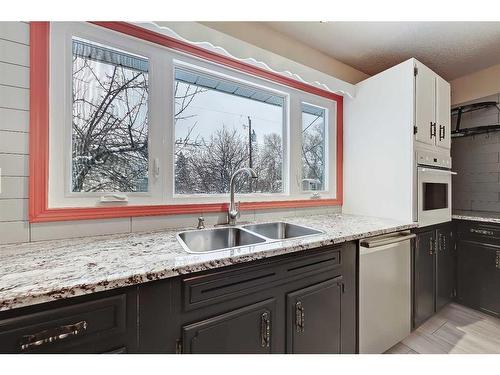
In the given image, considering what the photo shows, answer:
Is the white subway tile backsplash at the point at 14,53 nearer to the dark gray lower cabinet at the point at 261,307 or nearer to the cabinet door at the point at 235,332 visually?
the dark gray lower cabinet at the point at 261,307

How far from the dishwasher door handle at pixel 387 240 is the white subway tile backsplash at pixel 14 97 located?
76.6 inches

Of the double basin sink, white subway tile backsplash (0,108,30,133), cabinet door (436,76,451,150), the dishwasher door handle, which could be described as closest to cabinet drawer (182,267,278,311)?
the double basin sink

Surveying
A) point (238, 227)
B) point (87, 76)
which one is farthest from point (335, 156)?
point (87, 76)

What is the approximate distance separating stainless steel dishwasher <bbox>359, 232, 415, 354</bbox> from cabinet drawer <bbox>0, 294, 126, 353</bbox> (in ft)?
4.33

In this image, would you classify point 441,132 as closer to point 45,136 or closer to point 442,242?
point 442,242

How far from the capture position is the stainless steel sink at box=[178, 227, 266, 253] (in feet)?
4.51

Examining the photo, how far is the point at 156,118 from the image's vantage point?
1414 mm

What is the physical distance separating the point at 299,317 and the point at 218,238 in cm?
67

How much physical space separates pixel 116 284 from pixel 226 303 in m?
0.44

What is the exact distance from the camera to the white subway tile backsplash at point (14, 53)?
3.30 feet

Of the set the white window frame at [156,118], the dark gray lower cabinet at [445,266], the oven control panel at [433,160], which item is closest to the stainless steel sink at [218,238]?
the white window frame at [156,118]

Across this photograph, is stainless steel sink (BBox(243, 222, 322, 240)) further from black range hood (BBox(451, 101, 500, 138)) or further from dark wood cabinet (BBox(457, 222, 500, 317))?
black range hood (BBox(451, 101, 500, 138))

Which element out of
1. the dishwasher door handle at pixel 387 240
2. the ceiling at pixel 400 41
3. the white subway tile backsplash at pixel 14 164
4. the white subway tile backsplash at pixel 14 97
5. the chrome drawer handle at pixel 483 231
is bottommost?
the chrome drawer handle at pixel 483 231
